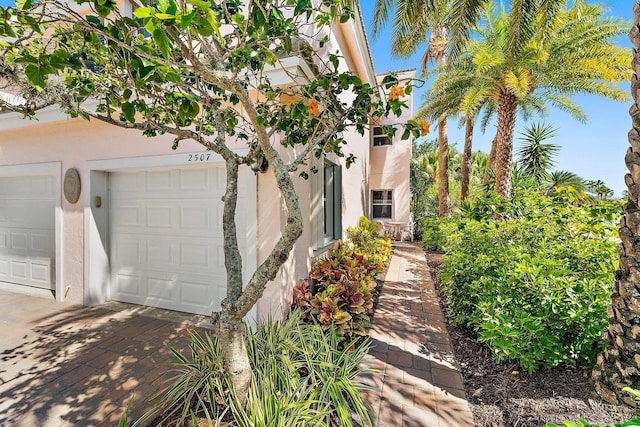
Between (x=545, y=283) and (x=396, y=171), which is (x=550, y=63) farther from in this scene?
(x=545, y=283)

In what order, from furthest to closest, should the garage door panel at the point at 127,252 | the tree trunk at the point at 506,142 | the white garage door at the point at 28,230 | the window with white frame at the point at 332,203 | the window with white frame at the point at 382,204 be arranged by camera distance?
the window with white frame at the point at 382,204, the tree trunk at the point at 506,142, the window with white frame at the point at 332,203, the white garage door at the point at 28,230, the garage door panel at the point at 127,252

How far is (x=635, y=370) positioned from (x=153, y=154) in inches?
254

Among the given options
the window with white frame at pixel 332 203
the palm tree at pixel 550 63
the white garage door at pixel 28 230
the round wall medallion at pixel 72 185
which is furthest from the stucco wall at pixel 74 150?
the palm tree at pixel 550 63

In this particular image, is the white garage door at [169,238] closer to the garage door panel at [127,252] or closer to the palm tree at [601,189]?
the garage door panel at [127,252]

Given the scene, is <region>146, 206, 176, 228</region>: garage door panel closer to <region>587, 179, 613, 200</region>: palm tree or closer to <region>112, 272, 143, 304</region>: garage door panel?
<region>112, 272, 143, 304</region>: garage door panel

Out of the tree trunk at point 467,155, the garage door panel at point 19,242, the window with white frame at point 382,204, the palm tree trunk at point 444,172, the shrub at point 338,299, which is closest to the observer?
the shrub at point 338,299

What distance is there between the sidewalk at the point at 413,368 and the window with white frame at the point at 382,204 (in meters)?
8.93

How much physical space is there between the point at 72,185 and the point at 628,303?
26.4 feet

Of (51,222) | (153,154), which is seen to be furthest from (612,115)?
(51,222)

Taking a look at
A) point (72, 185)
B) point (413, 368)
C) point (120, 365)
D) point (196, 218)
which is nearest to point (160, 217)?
point (196, 218)

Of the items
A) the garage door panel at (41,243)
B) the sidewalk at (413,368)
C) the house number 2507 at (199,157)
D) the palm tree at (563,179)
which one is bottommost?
the sidewalk at (413,368)

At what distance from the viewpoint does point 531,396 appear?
9.25 ft

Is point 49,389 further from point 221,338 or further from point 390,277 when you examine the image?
point 390,277

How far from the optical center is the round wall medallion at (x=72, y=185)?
5561mm
